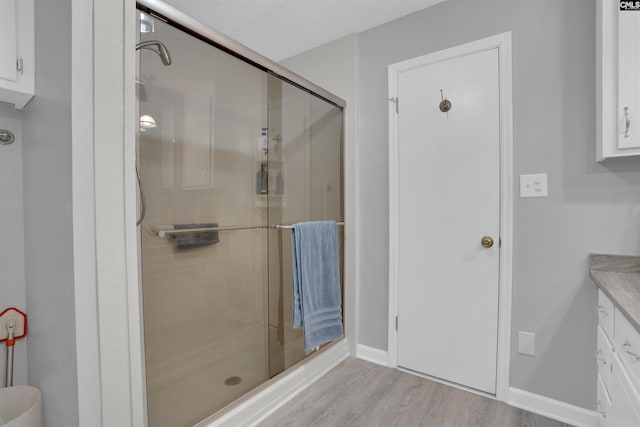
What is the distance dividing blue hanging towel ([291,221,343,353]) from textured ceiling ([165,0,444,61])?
4.62 feet

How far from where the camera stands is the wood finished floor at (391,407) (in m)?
1.65

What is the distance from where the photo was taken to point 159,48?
1267 millimetres

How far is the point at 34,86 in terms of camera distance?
1283 millimetres

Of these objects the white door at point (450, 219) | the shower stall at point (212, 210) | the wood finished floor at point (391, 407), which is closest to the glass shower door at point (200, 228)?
the shower stall at point (212, 210)

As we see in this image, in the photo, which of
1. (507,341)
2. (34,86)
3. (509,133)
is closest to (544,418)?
(507,341)

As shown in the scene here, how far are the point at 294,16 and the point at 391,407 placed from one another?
2529mm

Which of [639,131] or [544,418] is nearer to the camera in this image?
[639,131]

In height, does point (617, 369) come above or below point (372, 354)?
above

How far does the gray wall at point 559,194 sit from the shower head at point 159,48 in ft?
5.53

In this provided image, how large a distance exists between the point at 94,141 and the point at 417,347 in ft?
6.86

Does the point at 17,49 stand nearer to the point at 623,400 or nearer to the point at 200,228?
the point at 200,228

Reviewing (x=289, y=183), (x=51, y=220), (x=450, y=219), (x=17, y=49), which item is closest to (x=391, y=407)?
(x=450, y=219)

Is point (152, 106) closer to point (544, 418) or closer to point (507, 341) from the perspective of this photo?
point (507, 341)

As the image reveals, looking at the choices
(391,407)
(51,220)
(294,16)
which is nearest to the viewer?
(51,220)
